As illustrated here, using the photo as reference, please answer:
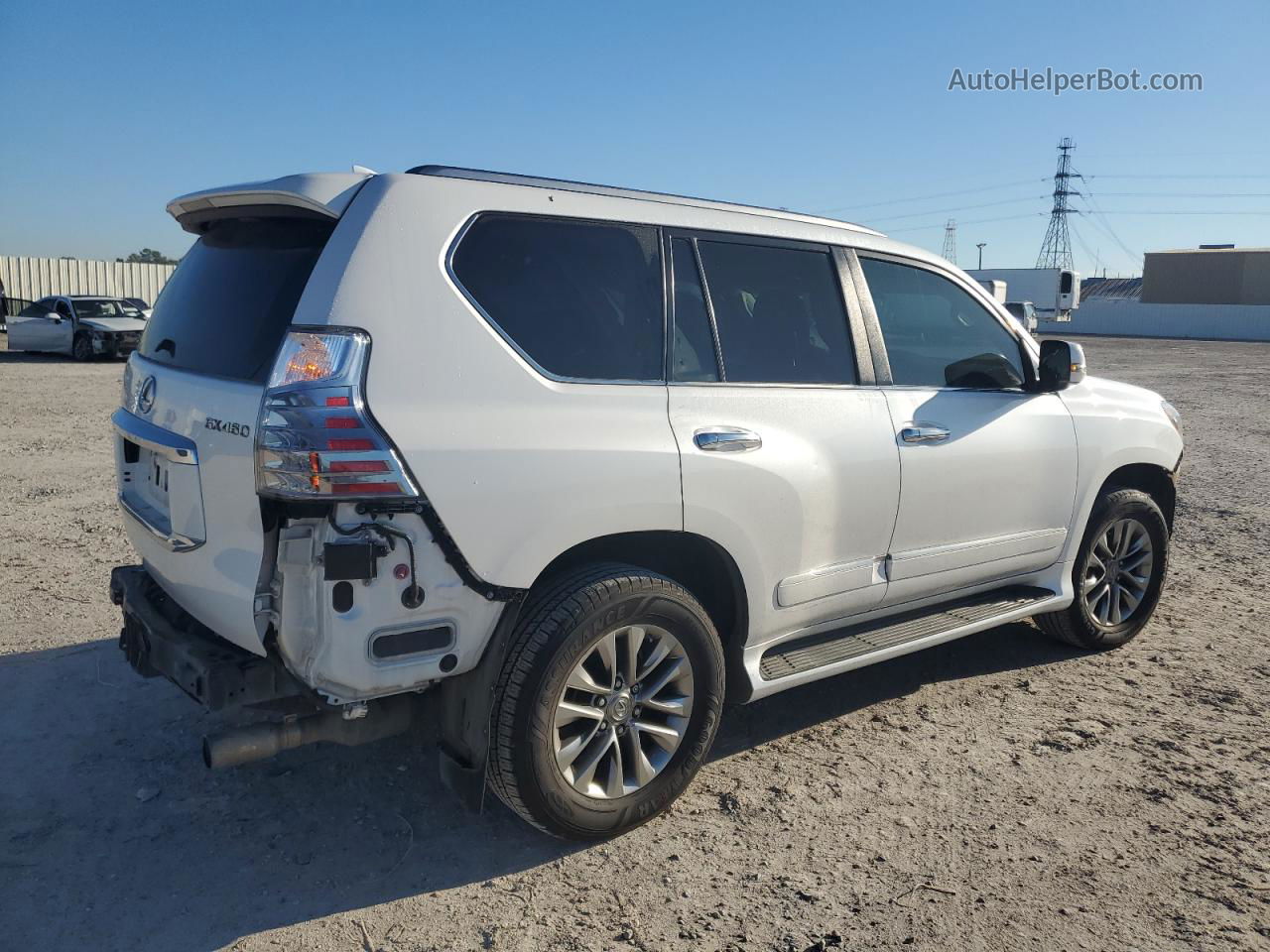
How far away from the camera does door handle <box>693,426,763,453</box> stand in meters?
3.24

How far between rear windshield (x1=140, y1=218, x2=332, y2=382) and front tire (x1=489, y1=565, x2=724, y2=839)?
110cm

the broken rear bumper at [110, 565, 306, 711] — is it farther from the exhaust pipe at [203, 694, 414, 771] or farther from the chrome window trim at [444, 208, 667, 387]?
the chrome window trim at [444, 208, 667, 387]

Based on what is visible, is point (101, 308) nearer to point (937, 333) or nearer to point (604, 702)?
point (937, 333)

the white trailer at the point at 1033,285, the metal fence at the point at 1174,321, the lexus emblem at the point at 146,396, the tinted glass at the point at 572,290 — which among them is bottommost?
the lexus emblem at the point at 146,396

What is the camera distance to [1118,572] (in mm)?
5090

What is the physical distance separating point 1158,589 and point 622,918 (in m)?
3.76

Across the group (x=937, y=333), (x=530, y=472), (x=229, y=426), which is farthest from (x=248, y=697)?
(x=937, y=333)

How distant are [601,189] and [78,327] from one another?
21807 millimetres

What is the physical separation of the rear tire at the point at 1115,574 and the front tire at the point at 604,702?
96.6 inches

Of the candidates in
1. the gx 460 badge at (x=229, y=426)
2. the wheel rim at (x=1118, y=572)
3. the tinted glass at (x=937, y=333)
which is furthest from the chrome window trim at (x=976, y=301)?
the gx 460 badge at (x=229, y=426)

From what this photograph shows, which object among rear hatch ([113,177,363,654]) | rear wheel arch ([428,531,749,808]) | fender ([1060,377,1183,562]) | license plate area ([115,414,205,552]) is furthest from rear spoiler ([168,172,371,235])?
fender ([1060,377,1183,562])

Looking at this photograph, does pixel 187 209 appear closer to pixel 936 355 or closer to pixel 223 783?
pixel 223 783

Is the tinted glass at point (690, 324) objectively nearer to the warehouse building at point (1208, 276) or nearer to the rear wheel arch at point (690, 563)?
the rear wheel arch at point (690, 563)

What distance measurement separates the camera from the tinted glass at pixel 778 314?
3.53 metres
